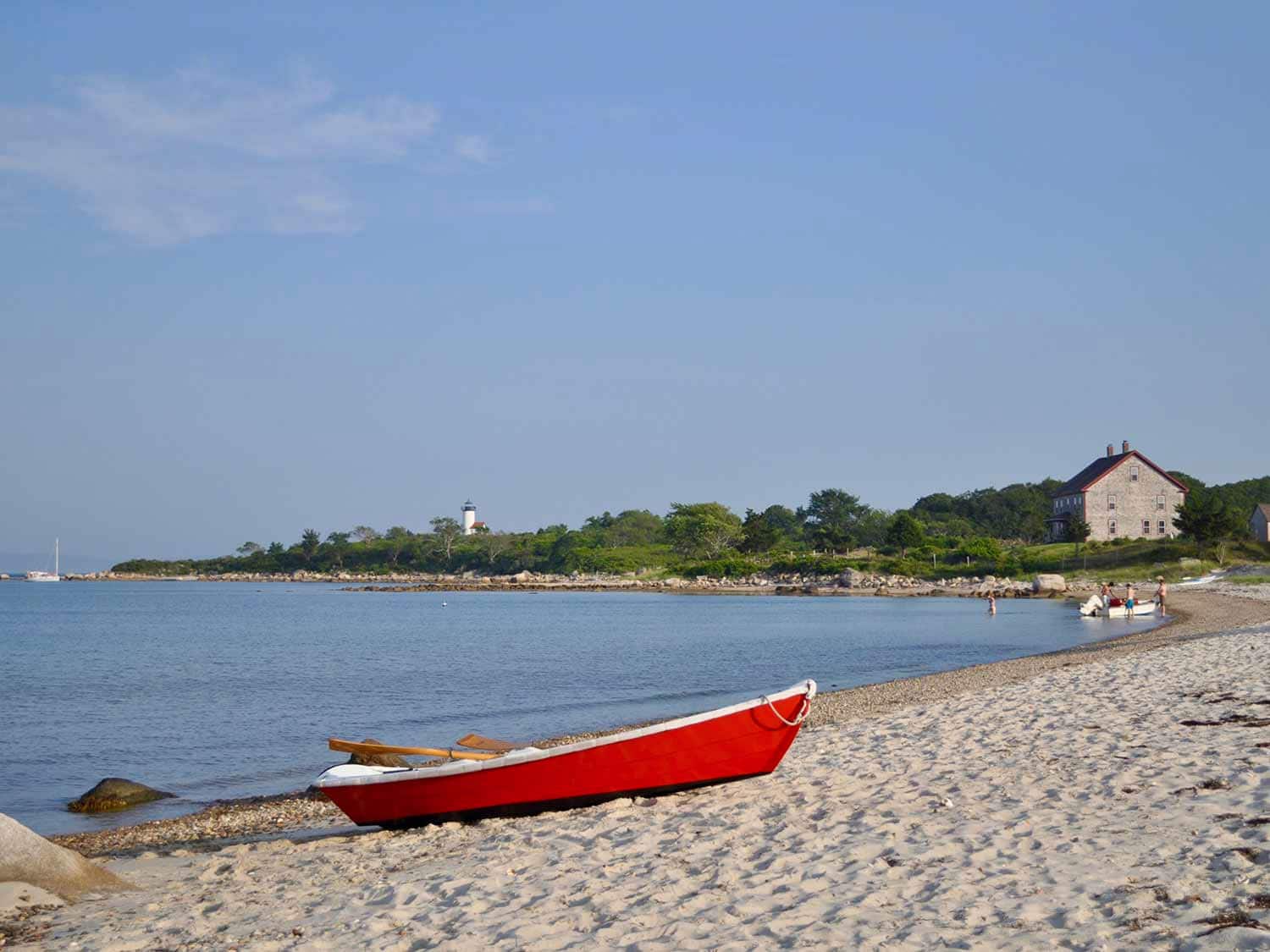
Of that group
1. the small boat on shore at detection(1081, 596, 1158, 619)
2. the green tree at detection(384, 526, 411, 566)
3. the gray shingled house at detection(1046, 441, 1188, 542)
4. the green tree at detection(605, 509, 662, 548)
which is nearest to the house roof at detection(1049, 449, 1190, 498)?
the gray shingled house at detection(1046, 441, 1188, 542)

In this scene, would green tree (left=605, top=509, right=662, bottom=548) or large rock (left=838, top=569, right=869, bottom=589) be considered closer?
large rock (left=838, top=569, right=869, bottom=589)

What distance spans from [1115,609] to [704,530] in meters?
67.7

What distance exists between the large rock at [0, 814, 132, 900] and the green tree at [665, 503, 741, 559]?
9970 centimetres

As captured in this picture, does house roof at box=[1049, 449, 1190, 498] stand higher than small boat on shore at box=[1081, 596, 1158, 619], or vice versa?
house roof at box=[1049, 449, 1190, 498]

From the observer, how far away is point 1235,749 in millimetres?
9930

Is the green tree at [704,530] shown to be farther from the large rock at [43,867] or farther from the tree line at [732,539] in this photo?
the large rock at [43,867]

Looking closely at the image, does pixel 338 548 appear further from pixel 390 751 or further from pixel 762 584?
pixel 390 751

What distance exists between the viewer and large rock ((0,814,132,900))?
332 inches

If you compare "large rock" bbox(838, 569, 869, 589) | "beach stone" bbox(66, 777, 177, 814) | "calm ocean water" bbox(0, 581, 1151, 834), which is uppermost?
"large rock" bbox(838, 569, 869, 589)

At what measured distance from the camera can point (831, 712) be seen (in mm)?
18375

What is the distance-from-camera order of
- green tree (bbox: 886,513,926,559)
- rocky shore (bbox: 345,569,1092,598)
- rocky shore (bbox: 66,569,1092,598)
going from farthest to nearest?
green tree (bbox: 886,513,926,559), rocky shore (bbox: 66,569,1092,598), rocky shore (bbox: 345,569,1092,598)

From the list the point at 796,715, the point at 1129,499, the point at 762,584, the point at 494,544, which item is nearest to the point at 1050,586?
the point at 1129,499

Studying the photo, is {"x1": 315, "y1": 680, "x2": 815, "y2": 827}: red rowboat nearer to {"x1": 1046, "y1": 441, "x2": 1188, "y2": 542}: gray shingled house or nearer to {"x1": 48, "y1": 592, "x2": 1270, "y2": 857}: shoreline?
{"x1": 48, "y1": 592, "x2": 1270, "y2": 857}: shoreline

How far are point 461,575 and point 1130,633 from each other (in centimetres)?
10759
